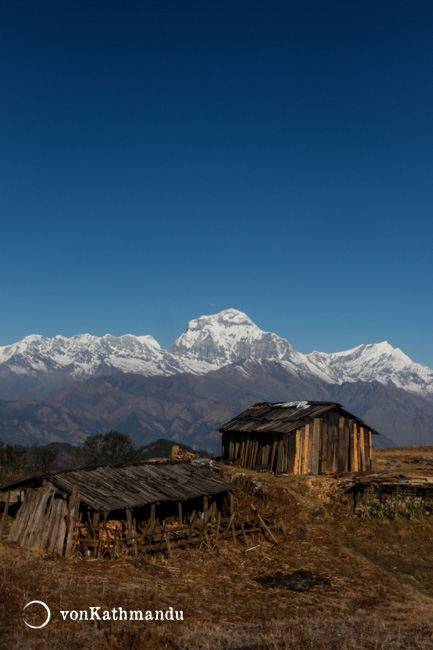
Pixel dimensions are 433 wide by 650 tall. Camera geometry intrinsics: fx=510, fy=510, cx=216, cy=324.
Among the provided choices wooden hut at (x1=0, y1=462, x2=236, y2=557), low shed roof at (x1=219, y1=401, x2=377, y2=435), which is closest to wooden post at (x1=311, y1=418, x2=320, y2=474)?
low shed roof at (x1=219, y1=401, x2=377, y2=435)

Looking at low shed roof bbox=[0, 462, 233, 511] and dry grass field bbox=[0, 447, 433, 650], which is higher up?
low shed roof bbox=[0, 462, 233, 511]

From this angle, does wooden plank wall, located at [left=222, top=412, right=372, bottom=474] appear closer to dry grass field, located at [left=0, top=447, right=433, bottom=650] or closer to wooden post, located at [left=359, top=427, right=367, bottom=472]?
wooden post, located at [left=359, top=427, right=367, bottom=472]

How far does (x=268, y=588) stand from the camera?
76.2 ft

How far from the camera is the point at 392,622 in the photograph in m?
18.3

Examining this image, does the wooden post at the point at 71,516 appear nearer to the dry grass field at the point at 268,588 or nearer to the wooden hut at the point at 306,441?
the dry grass field at the point at 268,588

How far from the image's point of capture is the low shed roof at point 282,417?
42.9 meters

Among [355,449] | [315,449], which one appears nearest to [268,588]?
[315,449]

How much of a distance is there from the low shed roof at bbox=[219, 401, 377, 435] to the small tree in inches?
1828

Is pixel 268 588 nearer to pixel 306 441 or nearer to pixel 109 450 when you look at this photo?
pixel 306 441

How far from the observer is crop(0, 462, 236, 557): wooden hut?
25.9 metres

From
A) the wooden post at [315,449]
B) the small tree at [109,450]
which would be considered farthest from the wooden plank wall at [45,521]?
the small tree at [109,450]

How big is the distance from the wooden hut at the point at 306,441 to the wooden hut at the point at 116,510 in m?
9.88

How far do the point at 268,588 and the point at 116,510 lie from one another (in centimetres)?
999

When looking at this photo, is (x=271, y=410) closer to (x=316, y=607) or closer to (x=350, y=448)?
(x=350, y=448)
